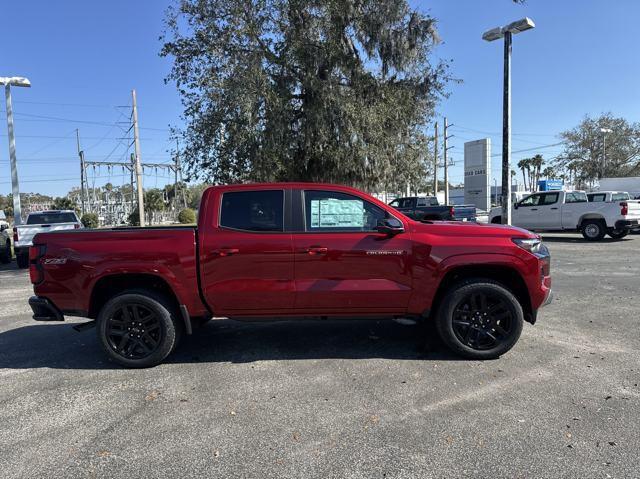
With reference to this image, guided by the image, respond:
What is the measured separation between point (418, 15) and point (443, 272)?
43.9ft

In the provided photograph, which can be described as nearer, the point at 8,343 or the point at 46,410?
the point at 46,410

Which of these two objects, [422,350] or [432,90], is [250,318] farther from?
[432,90]

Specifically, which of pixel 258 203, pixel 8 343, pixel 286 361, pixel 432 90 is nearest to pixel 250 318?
pixel 286 361

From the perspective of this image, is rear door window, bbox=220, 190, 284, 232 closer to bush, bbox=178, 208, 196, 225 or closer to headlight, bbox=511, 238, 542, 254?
headlight, bbox=511, 238, 542, 254

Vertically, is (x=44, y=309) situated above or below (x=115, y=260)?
below

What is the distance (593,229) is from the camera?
17266 millimetres

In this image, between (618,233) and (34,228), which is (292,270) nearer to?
(34,228)

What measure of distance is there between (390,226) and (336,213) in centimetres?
60

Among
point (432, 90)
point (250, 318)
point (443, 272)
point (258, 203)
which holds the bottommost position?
point (250, 318)

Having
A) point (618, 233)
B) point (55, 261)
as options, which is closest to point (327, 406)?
point (55, 261)

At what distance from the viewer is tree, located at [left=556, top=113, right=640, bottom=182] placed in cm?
5181

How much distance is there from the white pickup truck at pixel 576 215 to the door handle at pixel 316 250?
1553 cm

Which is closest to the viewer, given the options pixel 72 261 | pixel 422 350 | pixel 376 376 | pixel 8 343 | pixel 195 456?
pixel 195 456

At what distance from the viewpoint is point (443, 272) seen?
15.7 ft
